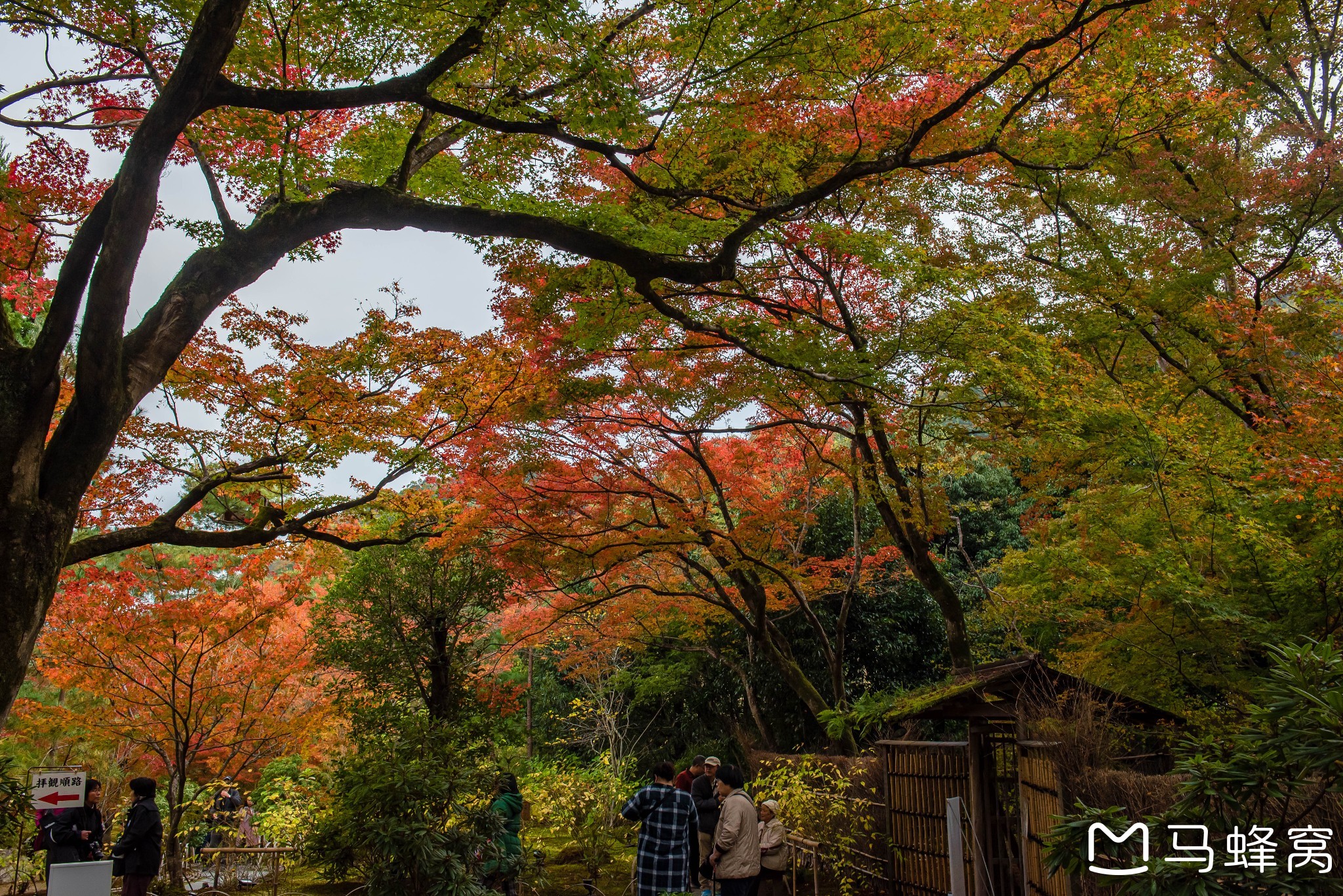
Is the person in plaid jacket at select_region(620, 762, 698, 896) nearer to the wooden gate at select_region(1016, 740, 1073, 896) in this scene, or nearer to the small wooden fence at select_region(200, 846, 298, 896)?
the wooden gate at select_region(1016, 740, 1073, 896)

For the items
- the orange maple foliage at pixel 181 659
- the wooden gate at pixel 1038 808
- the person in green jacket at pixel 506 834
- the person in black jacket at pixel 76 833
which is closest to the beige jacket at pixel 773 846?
the wooden gate at pixel 1038 808

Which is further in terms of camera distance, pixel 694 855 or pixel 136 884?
pixel 136 884

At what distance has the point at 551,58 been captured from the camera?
17.9 ft

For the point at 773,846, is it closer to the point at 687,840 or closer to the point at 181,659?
the point at 687,840

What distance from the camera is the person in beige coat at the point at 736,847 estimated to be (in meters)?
5.87

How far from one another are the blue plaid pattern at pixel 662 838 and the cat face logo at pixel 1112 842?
2.80 m

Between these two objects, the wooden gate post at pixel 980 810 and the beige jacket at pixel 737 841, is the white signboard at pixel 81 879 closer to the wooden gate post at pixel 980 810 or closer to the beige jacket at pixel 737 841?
the beige jacket at pixel 737 841

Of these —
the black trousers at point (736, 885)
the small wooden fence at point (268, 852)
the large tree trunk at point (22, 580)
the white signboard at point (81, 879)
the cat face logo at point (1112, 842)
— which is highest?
the large tree trunk at point (22, 580)

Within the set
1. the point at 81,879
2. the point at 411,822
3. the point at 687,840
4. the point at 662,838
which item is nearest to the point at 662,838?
the point at 662,838

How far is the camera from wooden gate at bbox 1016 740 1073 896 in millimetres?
4996

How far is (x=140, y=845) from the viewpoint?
22.6ft

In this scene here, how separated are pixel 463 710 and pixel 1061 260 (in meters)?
10.1

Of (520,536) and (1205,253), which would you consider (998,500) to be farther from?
(520,536)

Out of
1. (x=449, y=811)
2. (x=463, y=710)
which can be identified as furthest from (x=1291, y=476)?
(x=463, y=710)
